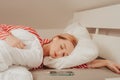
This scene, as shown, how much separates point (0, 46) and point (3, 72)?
0.39 feet

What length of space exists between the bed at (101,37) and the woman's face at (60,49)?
112mm

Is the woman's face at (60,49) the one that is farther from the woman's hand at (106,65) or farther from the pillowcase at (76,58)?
the woman's hand at (106,65)

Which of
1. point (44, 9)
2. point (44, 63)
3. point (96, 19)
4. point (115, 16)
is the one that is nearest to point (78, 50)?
point (44, 63)

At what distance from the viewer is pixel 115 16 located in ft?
4.23

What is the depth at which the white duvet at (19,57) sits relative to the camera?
Result: 0.91m

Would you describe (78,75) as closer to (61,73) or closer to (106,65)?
(61,73)

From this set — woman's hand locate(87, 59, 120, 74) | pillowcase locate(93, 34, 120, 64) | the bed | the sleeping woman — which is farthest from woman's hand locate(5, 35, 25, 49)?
pillowcase locate(93, 34, 120, 64)

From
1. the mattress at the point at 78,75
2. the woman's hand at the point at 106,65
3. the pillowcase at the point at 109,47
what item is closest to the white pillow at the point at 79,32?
the pillowcase at the point at 109,47

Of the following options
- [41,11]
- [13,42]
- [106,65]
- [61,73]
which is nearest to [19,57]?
[13,42]

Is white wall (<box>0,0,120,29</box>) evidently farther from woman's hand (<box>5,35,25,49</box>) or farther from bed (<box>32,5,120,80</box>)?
woman's hand (<box>5,35,25,49</box>)

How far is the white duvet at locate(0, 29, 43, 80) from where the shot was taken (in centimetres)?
91

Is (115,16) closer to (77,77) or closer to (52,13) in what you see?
(77,77)

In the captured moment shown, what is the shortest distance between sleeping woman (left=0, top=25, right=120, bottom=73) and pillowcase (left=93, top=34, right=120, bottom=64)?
102mm

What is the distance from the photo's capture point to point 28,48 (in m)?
1.14
